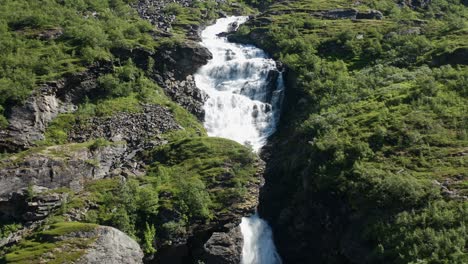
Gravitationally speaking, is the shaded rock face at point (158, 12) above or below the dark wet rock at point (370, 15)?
below

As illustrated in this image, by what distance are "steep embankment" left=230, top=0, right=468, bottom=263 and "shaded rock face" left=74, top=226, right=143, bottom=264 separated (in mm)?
19355

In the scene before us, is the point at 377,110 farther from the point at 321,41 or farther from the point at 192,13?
the point at 192,13

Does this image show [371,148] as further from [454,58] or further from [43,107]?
[43,107]

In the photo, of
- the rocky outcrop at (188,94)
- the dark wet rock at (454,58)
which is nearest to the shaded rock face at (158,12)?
the rocky outcrop at (188,94)

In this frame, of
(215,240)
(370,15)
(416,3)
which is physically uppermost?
(370,15)

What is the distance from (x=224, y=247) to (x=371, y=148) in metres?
19.5

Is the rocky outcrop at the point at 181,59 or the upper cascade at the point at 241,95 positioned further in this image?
the rocky outcrop at the point at 181,59

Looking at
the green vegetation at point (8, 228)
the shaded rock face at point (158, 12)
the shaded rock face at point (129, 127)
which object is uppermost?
the green vegetation at point (8, 228)

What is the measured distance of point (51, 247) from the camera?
129ft

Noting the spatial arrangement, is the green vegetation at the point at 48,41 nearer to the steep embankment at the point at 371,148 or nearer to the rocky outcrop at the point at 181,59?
the rocky outcrop at the point at 181,59

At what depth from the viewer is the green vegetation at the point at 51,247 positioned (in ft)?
126

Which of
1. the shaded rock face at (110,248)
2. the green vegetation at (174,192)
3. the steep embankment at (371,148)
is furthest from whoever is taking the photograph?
the green vegetation at (174,192)

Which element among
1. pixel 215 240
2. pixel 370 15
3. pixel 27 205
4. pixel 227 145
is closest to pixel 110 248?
pixel 27 205

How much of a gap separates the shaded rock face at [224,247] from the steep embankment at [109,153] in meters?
0.11
